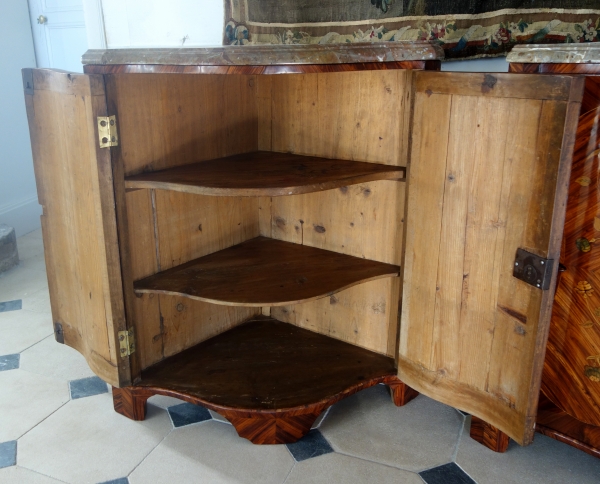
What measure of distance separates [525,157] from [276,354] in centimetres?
107

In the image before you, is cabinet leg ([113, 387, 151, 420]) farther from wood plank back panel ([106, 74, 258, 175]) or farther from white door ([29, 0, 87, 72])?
white door ([29, 0, 87, 72])

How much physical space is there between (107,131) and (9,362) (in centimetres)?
117

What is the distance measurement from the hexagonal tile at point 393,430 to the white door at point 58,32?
2804 millimetres

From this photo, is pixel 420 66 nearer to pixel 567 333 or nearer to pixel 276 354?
pixel 567 333

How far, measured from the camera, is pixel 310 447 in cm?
172

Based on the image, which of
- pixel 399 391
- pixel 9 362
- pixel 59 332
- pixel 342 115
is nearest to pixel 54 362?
pixel 9 362

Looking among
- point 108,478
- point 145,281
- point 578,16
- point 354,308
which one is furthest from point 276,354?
point 578,16

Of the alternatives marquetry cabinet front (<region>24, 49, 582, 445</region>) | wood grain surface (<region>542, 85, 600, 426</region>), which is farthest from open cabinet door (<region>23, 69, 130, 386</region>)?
wood grain surface (<region>542, 85, 600, 426</region>)

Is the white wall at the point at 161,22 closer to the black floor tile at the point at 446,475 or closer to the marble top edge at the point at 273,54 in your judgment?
the marble top edge at the point at 273,54

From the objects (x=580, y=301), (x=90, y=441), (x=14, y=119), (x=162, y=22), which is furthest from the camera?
(x=14, y=119)

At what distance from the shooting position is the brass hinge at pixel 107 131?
5.00 feet

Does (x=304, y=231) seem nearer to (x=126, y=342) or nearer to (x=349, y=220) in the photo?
(x=349, y=220)

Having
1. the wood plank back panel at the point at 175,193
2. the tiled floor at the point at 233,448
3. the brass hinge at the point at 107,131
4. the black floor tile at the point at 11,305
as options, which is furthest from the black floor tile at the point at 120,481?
the black floor tile at the point at 11,305

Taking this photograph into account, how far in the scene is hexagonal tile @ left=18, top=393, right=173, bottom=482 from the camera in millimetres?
1630
